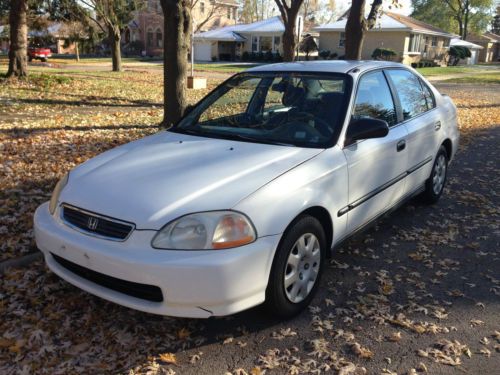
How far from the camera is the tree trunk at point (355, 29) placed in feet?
41.2

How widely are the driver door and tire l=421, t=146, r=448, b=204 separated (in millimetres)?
1024

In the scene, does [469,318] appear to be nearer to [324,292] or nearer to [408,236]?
[324,292]

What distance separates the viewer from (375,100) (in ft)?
14.7

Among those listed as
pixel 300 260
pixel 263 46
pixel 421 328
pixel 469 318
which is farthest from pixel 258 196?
pixel 263 46

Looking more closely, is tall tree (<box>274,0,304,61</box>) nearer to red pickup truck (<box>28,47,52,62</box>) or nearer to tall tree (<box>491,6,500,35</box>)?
red pickup truck (<box>28,47,52,62</box>)

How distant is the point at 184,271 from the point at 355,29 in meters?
11.4

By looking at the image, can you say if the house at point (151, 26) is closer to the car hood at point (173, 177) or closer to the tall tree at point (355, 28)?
the tall tree at point (355, 28)

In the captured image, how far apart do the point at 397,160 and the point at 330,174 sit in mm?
1259

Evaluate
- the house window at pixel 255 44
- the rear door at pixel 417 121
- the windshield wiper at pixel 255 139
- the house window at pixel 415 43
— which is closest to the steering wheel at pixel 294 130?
the windshield wiper at pixel 255 139

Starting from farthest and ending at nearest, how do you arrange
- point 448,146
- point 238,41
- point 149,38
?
point 149,38
point 238,41
point 448,146

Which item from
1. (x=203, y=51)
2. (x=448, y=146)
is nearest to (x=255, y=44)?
(x=203, y=51)

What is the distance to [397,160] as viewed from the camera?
4.55 metres

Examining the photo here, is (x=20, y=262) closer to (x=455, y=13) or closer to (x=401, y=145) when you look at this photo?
(x=401, y=145)

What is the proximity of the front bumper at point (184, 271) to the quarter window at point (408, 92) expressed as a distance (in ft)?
8.60
